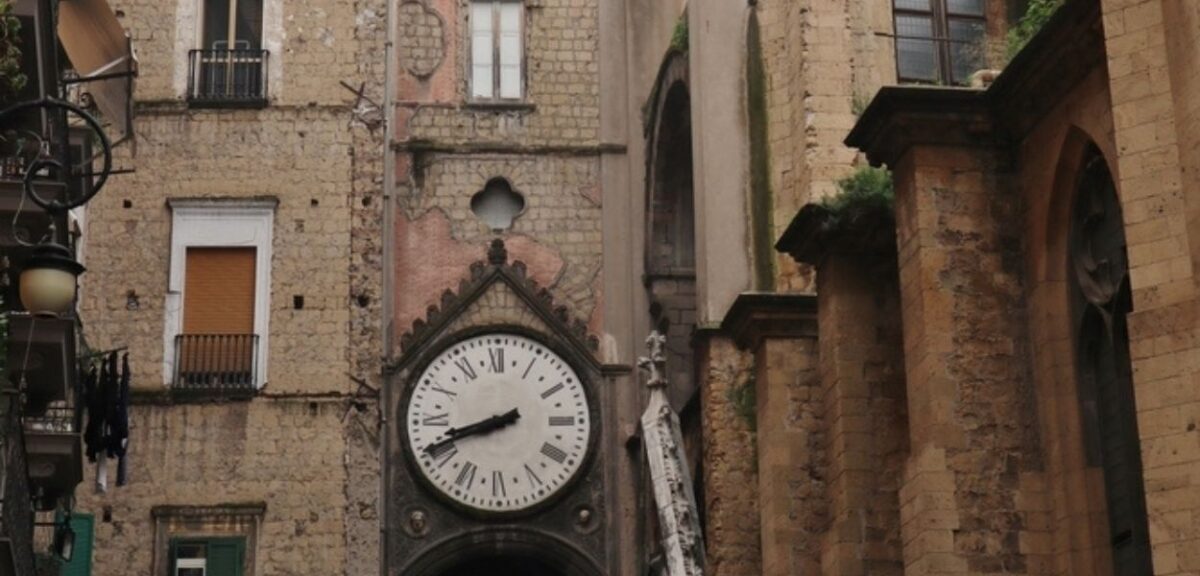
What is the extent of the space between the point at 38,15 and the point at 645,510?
1078 centimetres

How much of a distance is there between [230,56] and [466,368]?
437 centimetres

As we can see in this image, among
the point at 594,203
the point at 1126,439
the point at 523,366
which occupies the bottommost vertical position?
the point at 1126,439

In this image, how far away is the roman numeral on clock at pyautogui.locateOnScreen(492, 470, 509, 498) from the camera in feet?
79.9

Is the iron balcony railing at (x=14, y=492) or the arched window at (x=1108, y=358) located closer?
the arched window at (x=1108, y=358)

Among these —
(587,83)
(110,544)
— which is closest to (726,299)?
(587,83)

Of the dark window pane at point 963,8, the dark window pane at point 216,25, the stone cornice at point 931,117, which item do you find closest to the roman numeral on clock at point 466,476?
the dark window pane at point 216,25

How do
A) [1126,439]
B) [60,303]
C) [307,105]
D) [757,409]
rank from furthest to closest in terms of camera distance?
1. [307,105]
2. [757,409]
3. [1126,439]
4. [60,303]

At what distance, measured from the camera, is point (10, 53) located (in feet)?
48.0

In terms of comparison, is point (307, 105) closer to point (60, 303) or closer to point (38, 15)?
point (38, 15)

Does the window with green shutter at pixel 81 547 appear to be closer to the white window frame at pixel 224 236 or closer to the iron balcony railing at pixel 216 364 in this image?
the iron balcony railing at pixel 216 364

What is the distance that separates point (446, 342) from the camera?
81.7 feet

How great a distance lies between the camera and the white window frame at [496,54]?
2600 cm

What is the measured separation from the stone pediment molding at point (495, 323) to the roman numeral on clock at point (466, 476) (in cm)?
130

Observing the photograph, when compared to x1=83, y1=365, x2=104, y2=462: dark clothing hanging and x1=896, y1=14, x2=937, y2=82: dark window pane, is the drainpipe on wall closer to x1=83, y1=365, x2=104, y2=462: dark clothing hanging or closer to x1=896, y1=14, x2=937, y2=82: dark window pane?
x1=83, y1=365, x2=104, y2=462: dark clothing hanging
